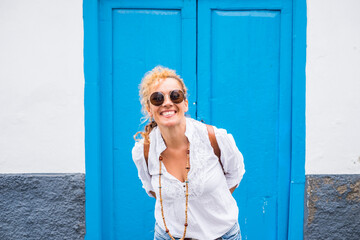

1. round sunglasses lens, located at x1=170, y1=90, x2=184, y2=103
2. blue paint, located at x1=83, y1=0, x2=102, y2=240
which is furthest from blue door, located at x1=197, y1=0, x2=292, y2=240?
round sunglasses lens, located at x1=170, y1=90, x2=184, y2=103

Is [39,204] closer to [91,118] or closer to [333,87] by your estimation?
[91,118]

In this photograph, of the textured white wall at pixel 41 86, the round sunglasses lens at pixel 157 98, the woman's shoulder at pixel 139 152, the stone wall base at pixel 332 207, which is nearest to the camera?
the round sunglasses lens at pixel 157 98

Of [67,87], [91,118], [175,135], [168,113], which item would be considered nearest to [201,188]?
[175,135]

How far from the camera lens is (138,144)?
1921mm

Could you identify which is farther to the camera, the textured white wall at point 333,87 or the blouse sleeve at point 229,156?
the textured white wall at point 333,87

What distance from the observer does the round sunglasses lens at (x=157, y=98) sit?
1.79m

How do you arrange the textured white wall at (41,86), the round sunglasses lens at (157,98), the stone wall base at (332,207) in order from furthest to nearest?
the stone wall base at (332,207)
the textured white wall at (41,86)
the round sunglasses lens at (157,98)

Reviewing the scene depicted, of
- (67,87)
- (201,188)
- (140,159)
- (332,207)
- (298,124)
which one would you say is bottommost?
(332,207)

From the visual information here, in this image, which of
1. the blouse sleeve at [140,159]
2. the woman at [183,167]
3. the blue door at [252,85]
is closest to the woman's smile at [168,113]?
the woman at [183,167]

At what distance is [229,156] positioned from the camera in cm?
187

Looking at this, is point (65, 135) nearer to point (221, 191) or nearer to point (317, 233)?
point (221, 191)

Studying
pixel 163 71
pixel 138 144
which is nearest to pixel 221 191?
pixel 138 144

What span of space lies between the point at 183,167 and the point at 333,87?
1865mm

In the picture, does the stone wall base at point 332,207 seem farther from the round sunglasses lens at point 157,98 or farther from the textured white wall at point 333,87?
the round sunglasses lens at point 157,98
